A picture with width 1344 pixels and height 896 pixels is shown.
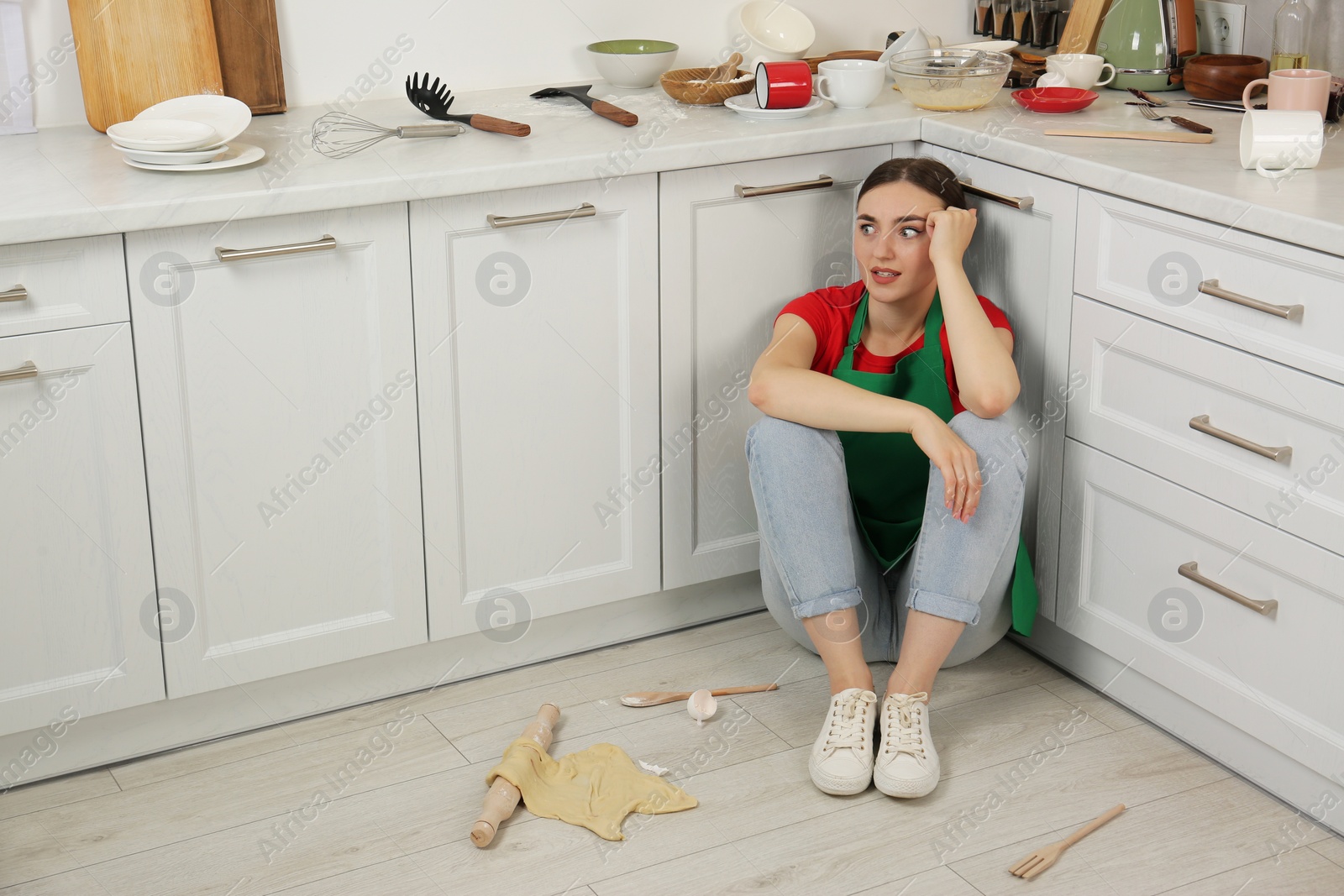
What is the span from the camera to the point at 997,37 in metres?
2.66

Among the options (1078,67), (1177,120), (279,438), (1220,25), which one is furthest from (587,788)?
(1220,25)

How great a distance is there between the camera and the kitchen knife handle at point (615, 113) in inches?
81.7

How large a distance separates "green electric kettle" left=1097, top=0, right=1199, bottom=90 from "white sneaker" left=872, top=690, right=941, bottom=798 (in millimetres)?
1168

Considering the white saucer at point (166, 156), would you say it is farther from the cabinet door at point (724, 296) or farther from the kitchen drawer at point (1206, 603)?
the kitchen drawer at point (1206, 603)

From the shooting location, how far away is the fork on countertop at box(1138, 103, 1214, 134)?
6.59ft

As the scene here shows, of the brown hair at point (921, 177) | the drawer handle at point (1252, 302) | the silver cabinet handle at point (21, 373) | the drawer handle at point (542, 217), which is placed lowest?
the silver cabinet handle at point (21, 373)

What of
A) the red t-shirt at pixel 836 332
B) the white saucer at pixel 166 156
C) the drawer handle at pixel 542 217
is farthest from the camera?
the red t-shirt at pixel 836 332

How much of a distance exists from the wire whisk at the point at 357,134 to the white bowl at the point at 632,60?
0.36m

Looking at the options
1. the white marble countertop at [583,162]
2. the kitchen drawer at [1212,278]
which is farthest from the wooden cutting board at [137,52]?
the kitchen drawer at [1212,278]

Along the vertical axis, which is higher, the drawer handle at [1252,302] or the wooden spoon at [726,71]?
the wooden spoon at [726,71]

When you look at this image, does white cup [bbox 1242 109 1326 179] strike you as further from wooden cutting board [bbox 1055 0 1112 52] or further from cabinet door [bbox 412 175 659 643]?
cabinet door [bbox 412 175 659 643]

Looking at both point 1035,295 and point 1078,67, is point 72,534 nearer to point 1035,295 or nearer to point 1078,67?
point 1035,295

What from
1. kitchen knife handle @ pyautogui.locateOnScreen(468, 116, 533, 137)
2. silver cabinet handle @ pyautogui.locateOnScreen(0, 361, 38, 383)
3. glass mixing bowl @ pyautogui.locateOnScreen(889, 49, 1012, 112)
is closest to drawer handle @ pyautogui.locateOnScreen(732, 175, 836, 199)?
glass mixing bowl @ pyautogui.locateOnScreen(889, 49, 1012, 112)

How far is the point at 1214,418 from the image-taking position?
1.77 m
